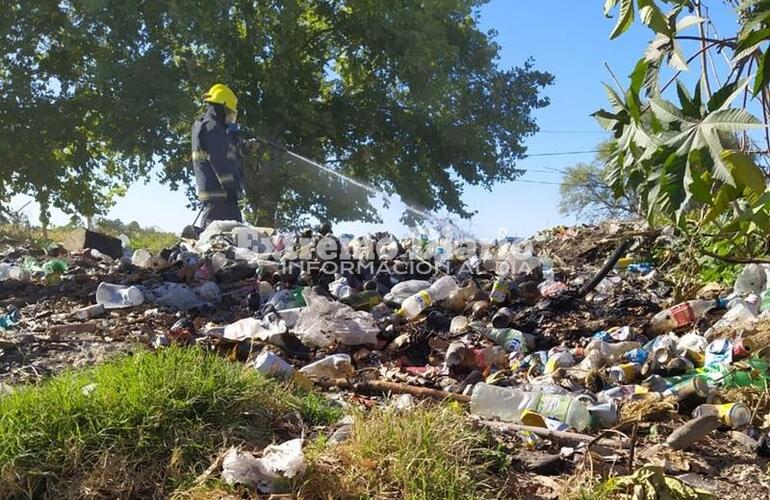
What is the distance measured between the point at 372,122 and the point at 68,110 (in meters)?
6.18

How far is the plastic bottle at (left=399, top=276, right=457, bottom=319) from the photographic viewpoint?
4.41 m

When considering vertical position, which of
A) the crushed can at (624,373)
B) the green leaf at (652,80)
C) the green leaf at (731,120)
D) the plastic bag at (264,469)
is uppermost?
the green leaf at (652,80)

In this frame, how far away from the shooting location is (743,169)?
5.22 feet

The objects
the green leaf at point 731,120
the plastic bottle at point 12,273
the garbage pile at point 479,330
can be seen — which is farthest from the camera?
the plastic bottle at point 12,273

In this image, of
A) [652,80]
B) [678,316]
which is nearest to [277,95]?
[678,316]

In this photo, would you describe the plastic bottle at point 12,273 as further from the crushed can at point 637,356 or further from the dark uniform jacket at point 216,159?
the crushed can at point 637,356

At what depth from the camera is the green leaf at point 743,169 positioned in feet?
5.17

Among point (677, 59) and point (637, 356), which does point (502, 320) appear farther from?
point (677, 59)

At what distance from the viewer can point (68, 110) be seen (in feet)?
46.6

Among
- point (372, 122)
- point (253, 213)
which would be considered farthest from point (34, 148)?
point (372, 122)

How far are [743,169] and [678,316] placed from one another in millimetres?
2471

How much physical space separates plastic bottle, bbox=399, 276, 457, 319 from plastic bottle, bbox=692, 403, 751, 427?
2.10 metres

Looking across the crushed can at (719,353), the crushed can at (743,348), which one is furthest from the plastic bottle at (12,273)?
the crushed can at (743,348)

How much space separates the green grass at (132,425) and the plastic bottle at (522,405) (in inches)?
23.0
